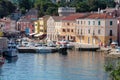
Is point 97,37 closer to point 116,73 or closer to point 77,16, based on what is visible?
point 77,16

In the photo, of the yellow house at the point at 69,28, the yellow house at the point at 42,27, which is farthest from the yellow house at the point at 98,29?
the yellow house at the point at 42,27

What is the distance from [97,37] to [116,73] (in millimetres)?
27151

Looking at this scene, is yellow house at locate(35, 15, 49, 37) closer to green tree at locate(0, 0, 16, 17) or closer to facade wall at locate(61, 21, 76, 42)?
facade wall at locate(61, 21, 76, 42)

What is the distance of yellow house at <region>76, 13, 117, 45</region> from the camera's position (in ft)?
140

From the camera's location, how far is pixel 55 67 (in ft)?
97.3

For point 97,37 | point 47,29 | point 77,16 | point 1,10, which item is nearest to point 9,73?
point 97,37

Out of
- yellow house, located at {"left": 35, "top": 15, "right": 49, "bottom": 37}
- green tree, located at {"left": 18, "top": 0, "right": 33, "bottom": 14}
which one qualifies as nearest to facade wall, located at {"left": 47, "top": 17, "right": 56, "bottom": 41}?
yellow house, located at {"left": 35, "top": 15, "right": 49, "bottom": 37}

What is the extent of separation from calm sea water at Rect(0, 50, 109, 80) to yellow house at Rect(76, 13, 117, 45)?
15.3ft

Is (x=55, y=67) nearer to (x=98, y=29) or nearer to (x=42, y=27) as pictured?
(x=98, y=29)

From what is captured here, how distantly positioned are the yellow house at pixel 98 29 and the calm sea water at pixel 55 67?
15.3 ft

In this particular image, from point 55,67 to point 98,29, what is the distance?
14.1m

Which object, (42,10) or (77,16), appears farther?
(42,10)

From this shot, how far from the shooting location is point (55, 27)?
A: 49438 millimetres

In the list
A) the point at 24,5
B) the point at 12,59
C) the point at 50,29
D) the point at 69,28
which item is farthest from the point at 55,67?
the point at 24,5
